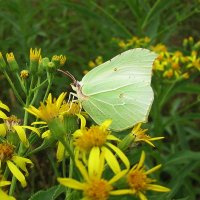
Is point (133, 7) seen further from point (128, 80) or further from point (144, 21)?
point (128, 80)

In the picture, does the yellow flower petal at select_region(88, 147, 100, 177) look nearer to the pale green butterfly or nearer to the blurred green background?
the pale green butterfly

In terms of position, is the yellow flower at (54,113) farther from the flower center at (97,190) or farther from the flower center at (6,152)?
the flower center at (97,190)

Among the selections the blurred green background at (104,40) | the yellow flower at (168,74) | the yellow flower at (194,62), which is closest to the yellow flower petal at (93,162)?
the blurred green background at (104,40)

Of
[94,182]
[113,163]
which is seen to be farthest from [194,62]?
[94,182]

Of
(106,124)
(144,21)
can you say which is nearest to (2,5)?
(144,21)

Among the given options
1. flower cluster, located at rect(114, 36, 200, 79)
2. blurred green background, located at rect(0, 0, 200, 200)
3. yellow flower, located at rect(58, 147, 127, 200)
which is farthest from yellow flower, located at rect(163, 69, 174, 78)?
yellow flower, located at rect(58, 147, 127, 200)
